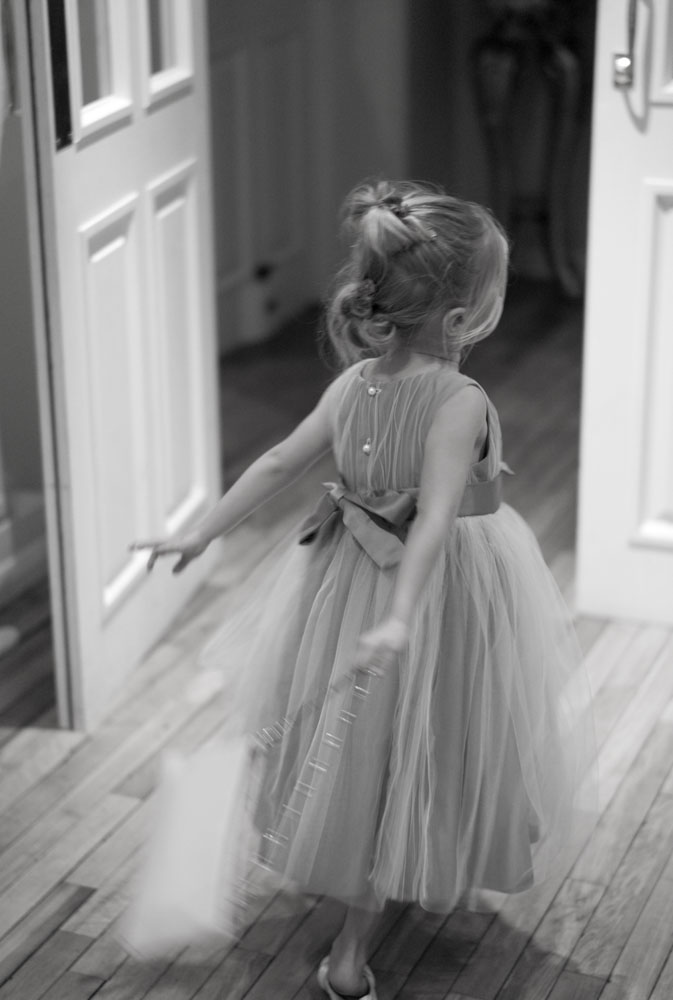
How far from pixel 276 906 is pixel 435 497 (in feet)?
2.38

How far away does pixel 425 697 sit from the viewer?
1.85 m

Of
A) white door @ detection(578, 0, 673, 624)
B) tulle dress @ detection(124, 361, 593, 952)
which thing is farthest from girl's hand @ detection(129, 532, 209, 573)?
white door @ detection(578, 0, 673, 624)

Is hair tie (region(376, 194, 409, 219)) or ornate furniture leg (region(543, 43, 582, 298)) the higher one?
hair tie (region(376, 194, 409, 219))

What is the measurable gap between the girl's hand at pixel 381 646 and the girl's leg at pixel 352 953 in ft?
1.41

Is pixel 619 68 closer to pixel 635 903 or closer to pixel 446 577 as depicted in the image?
pixel 446 577

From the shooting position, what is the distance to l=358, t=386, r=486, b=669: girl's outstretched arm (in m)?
1.67

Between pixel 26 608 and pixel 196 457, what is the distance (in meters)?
0.45

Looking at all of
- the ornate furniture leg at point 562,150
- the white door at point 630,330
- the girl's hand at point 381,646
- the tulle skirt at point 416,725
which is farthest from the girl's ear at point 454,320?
the ornate furniture leg at point 562,150

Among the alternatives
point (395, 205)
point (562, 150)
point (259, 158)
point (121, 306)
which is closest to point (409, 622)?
point (395, 205)

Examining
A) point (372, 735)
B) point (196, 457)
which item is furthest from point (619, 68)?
point (372, 735)

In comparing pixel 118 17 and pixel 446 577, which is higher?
pixel 118 17

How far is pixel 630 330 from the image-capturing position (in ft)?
8.97

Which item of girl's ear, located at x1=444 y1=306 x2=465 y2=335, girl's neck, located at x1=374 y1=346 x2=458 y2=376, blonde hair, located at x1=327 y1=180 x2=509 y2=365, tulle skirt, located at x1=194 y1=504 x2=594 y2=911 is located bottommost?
tulle skirt, located at x1=194 y1=504 x2=594 y2=911

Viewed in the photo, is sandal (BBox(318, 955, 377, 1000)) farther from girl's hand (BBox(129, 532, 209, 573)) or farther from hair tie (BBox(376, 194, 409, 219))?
hair tie (BBox(376, 194, 409, 219))
